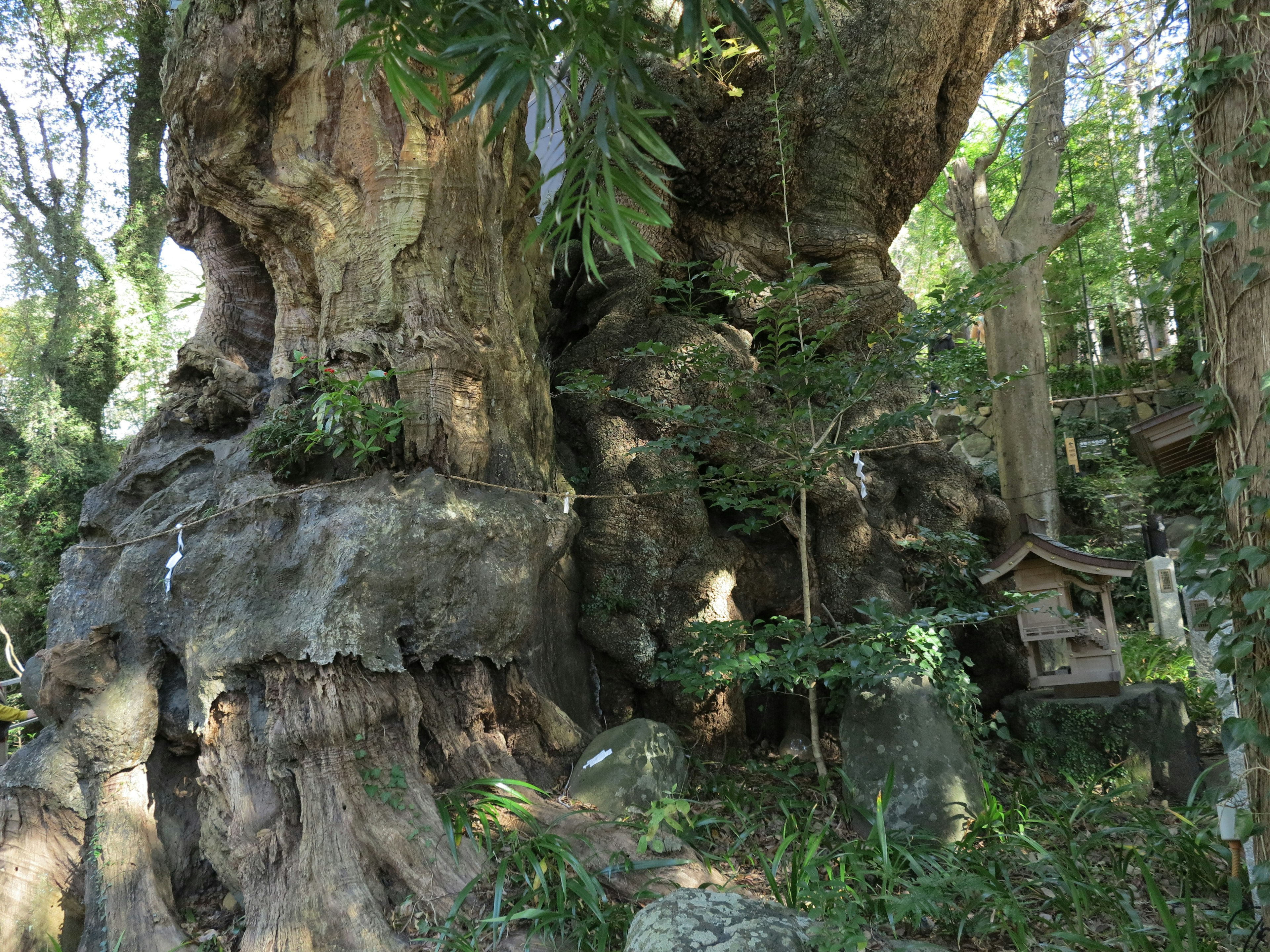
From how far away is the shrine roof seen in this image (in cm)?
514

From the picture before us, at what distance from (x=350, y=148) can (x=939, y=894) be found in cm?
471

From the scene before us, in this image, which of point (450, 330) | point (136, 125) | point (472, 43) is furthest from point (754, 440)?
point (136, 125)

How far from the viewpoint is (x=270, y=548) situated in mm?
4039

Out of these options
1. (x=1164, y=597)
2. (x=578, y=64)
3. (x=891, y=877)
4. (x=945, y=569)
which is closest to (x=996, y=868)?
(x=891, y=877)

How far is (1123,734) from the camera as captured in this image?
A: 5125 mm

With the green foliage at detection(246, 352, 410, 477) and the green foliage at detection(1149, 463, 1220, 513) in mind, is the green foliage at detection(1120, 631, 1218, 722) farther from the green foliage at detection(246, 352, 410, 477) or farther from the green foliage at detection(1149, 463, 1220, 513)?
the green foliage at detection(246, 352, 410, 477)

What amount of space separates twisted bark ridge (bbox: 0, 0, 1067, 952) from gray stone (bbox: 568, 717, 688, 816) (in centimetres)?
30

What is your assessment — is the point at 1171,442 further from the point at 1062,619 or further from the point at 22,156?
the point at 22,156

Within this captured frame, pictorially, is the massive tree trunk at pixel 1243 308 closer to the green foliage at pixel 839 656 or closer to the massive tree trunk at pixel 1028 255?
the green foliage at pixel 839 656

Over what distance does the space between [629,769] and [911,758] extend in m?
1.53

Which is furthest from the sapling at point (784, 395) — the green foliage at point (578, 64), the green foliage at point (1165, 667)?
the green foliage at point (1165, 667)

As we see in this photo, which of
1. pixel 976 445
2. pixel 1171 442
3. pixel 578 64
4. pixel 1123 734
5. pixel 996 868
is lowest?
pixel 996 868

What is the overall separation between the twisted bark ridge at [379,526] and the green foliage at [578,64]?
7.42 feet

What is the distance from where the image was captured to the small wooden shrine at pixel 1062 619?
5.21m
